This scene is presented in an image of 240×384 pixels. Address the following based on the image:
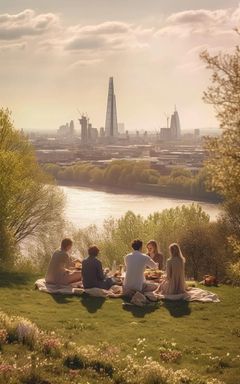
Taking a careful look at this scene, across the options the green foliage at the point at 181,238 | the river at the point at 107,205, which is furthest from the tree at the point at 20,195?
the river at the point at 107,205

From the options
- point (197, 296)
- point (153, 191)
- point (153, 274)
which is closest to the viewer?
point (197, 296)

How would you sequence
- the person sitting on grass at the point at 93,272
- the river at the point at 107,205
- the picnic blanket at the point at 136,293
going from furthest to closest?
the river at the point at 107,205 < the person sitting on grass at the point at 93,272 < the picnic blanket at the point at 136,293

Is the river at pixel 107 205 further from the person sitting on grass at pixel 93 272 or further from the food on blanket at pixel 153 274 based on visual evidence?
the person sitting on grass at pixel 93 272

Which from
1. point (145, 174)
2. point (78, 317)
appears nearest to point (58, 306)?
point (78, 317)

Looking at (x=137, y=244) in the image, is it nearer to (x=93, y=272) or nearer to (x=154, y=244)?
(x=93, y=272)

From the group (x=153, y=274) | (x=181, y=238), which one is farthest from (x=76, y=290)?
(x=181, y=238)

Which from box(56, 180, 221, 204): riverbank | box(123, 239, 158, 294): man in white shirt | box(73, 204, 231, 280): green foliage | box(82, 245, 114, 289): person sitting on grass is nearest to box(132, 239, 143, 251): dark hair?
box(123, 239, 158, 294): man in white shirt
